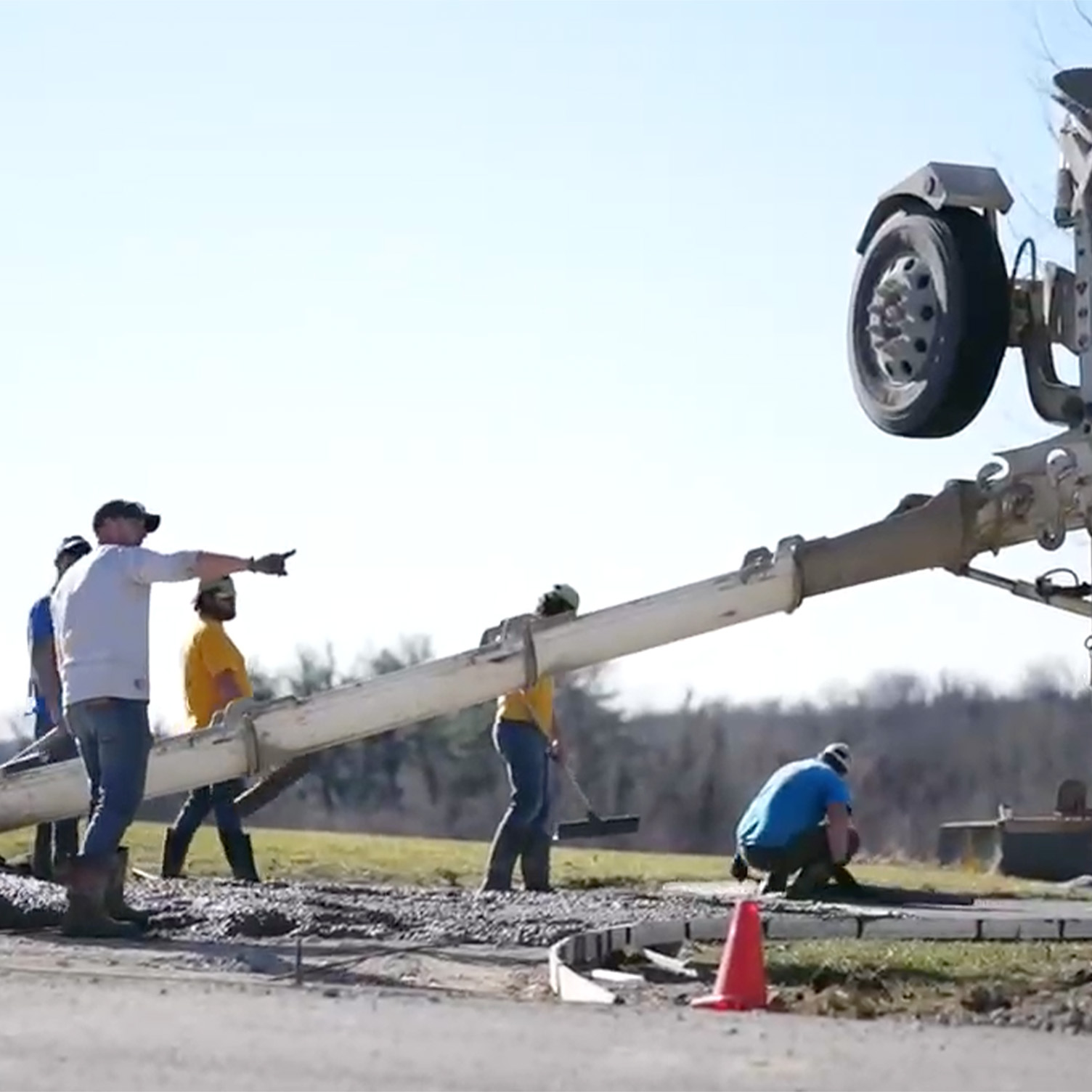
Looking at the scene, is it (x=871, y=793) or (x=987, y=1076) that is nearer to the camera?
(x=987, y=1076)

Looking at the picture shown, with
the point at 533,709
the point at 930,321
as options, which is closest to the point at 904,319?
the point at 930,321

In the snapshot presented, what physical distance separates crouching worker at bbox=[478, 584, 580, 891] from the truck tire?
3913mm

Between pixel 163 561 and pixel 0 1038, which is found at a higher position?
pixel 163 561

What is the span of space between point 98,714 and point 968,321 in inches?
157

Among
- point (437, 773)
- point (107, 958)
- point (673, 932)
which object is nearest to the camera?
point (107, 958)

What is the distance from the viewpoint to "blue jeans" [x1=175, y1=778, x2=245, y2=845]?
47.9 ft

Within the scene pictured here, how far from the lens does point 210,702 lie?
14.7 meters

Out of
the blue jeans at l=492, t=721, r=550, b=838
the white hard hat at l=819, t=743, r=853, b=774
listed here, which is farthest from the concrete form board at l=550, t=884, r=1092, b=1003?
the white hard hat at l=819, t=743, r=853, b=774

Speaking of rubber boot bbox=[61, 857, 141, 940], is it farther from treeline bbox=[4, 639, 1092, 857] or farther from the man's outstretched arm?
treeline bbox=[4, 639, 1092, 857]

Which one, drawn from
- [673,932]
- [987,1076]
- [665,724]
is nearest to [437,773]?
[665,724]

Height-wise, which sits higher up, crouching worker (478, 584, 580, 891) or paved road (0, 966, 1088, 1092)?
crouching worker (478, 584, 580, 891)

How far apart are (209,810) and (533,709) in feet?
6.49

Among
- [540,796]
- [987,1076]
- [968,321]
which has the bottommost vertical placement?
[987,1076]

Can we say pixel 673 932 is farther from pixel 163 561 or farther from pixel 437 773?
Result: pixel 437 773
